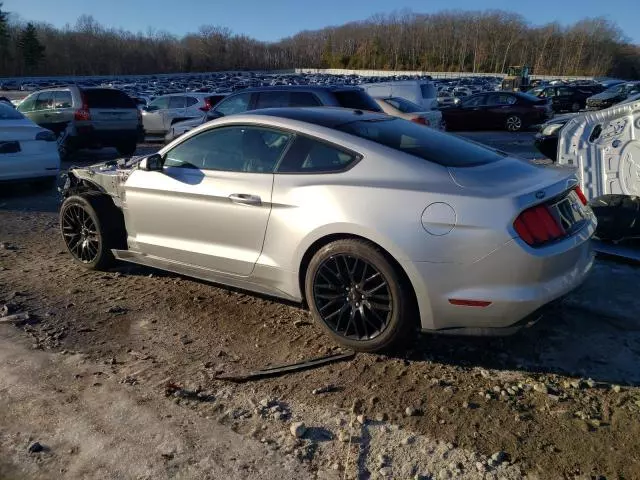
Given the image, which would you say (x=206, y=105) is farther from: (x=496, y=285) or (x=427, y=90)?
(x=496, y=285)

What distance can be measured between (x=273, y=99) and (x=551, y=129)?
197 inches

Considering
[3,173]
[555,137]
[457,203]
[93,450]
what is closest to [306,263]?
[457,203]

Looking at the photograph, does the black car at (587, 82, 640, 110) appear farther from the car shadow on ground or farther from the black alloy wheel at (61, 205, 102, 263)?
the black alloy wheel at (61, 205, 102, 263)

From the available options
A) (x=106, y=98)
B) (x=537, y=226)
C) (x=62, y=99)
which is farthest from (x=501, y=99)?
(x=537, y=226)

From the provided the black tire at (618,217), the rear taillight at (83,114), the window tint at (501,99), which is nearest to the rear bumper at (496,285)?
the black tire at (618,217)

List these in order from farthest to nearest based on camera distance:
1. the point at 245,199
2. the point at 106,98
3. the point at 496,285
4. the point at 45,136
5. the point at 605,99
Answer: the point at 605,99 → the point at 106,98 → the point at 45,136 → the point at 245,199 → the point at 496,285

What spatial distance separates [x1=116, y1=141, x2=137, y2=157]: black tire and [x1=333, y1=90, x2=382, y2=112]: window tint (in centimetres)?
626

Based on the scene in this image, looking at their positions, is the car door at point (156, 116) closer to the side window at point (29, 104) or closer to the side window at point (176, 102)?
the side window at point (176, 102)

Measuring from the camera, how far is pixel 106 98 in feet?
44.7

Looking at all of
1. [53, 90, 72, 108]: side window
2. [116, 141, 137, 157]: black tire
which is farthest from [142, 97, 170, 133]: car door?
[53, 90, 72, 108]: side window

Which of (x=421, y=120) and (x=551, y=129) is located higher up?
(x=551, y=129)

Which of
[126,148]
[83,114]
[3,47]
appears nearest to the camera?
[83,114]

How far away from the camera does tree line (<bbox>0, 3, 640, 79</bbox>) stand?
96.8 metres

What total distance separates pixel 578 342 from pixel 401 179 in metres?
1.58
